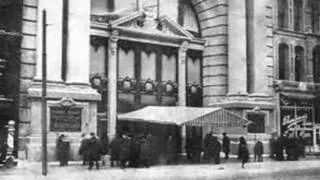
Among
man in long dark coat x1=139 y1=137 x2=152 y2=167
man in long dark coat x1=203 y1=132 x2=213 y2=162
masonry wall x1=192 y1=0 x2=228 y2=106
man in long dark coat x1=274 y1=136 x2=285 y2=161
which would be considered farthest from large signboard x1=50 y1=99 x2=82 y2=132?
man in long dark coat x1=274 y1=136 x2=285 y2=161

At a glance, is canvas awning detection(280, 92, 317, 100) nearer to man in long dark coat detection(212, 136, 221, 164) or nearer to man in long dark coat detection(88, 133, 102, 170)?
man in long dark coat detection(212, 136, 221, 164)

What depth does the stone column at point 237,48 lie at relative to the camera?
31.0 metres

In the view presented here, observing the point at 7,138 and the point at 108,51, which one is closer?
the point at 7,138

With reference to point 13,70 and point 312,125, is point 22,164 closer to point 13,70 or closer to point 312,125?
point 13,70

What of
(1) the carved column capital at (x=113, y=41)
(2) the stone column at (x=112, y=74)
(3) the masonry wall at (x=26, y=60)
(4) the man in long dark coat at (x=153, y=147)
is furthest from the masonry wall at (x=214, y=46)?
(3) the masonry wall at (x=26, y=60)

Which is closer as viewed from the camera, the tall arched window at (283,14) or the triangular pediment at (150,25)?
the triangular pediment at (150,25)

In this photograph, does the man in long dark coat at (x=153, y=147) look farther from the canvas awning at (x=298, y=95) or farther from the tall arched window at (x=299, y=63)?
the tall arched window at (x=299, y=63)

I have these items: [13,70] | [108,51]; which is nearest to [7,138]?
[13,70]

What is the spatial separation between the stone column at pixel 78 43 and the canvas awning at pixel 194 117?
328 centimetres

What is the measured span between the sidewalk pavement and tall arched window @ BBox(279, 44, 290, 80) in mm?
10627

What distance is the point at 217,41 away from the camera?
32156 millimetres

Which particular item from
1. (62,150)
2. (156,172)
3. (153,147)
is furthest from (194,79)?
(156,172)

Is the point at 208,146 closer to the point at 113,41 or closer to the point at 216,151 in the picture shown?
the point at 216,151

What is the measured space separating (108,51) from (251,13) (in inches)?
354
